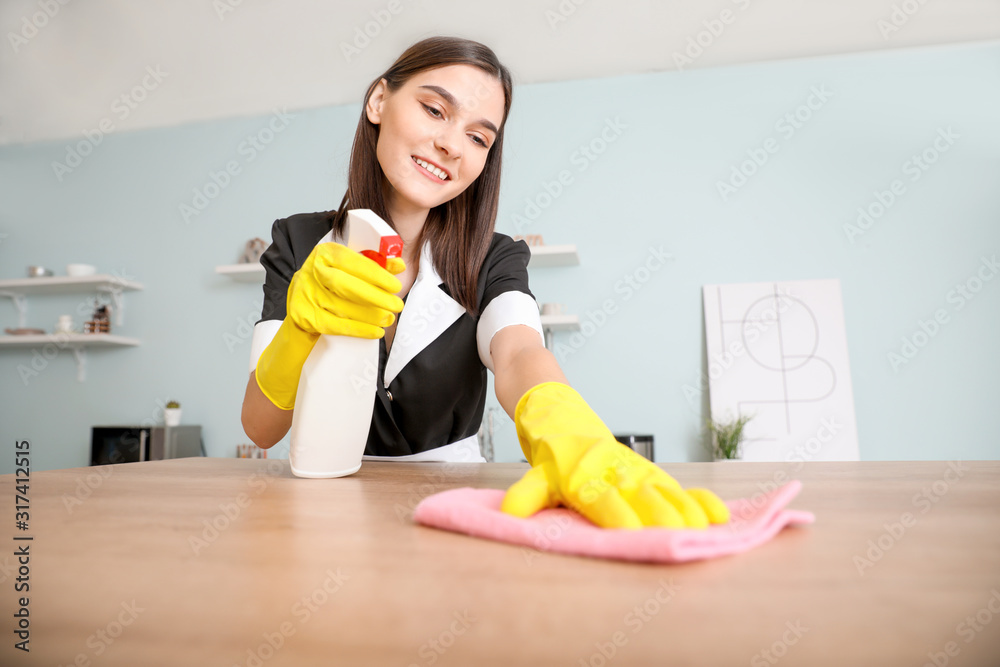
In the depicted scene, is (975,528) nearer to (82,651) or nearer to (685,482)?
(685,482)

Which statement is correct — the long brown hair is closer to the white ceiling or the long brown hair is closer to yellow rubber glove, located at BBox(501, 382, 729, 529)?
yellow rubber glove, located at BBox(501, 382, 729, 529)

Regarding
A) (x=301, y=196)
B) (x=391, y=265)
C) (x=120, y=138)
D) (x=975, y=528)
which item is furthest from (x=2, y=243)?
(x=975, y=528)

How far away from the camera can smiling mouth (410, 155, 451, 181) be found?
3.39 ft

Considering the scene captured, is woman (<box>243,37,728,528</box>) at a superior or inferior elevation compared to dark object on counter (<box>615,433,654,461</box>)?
superior

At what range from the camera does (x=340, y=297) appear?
694 mm

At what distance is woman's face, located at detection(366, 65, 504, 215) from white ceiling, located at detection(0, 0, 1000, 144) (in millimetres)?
1668

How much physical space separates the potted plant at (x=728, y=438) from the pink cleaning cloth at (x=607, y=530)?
219cm

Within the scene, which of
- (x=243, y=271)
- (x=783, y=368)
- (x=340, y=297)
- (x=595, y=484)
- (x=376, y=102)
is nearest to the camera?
(x=595, y=484)

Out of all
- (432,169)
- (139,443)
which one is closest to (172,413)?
(139,443)

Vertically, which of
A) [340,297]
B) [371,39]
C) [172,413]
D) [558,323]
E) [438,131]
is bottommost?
[172,413]

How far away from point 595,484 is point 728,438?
89.7 inches

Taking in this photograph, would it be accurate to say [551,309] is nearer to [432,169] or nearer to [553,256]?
[553,256]

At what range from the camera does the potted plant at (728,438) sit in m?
2.52

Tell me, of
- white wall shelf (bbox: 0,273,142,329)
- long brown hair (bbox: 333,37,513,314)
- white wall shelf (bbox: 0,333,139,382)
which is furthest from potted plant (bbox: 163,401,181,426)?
long brown hair (bbox: 333,37,513,314)
